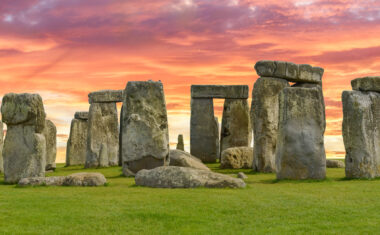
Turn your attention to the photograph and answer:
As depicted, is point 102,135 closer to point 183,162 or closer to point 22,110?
point 183,162

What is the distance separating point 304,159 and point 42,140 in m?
7.27

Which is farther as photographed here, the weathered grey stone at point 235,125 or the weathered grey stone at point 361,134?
the weathered grey stone at point 235,125

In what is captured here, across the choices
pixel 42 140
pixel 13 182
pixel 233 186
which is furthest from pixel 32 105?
pixel 233 186

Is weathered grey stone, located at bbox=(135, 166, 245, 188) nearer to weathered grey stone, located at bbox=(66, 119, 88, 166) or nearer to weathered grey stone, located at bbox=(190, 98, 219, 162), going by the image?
weathered grey stone, located at bbox=(190, 98, 219, 162)

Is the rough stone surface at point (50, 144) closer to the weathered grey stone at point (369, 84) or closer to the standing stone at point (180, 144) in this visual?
the standing stone at point (180, 144)

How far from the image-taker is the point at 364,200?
420 inches

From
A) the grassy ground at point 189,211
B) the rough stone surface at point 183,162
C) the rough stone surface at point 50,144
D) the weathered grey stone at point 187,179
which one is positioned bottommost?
the grassy ground at point 189,211

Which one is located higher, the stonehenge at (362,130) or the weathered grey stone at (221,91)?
the weathered grey stone at (221,91)

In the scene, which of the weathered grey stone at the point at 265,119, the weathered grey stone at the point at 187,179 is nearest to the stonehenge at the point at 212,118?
the weathered grey stone at the point at 265,119

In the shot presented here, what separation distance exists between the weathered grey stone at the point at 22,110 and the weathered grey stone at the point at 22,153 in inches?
6.8

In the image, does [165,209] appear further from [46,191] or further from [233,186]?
[46,191]

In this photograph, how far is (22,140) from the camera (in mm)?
14016

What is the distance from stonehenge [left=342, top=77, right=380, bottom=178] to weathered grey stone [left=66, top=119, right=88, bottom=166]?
1621 centimetres

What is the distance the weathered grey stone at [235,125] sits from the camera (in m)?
26.4
